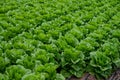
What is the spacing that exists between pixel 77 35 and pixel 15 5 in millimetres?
4052

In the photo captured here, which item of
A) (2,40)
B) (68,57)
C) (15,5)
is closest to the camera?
(68,57)

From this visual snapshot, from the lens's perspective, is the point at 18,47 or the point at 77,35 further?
the point at 77,35

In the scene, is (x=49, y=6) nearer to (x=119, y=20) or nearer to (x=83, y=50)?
(x=119, y=20)

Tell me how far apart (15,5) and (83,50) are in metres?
4.81

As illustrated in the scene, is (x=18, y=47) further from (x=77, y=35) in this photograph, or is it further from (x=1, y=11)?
(x=1, y=11)

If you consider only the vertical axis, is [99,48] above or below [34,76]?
below

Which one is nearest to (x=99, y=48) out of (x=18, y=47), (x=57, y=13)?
(x=18, y=47)

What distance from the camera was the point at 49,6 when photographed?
994 centimetres

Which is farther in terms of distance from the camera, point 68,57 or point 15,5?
point 15,5

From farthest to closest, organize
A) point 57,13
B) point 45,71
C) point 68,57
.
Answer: point 57,13
point 68,57
point 45,71

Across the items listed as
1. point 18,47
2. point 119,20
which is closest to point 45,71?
point 18,47

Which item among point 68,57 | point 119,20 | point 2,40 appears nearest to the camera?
point 68,57

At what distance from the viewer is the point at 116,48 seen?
5934 mm

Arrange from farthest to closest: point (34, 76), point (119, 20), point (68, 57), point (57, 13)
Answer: point (57, 13) → point (119, 20) → point (68, 57) → point (34, 76)
